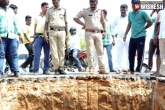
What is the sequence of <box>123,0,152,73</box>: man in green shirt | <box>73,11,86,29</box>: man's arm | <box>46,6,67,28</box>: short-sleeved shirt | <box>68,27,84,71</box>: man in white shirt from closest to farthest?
<box>46,6,67,28</box>: short-sleeved shirt → <box>73,11,86,29</box>: man's arm → <box>123,0,152,73</box>: man in green shirt → <box>68,27,84,71</box>: man in white shirt

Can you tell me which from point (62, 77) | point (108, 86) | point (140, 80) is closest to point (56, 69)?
point (62, 77)

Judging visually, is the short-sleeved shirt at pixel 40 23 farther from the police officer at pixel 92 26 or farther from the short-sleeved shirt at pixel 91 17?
the short-sleeved shirt at pixel 91 17

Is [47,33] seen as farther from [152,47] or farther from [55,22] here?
[152,47]

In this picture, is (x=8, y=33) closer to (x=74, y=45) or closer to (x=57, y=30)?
(x=57, y=30)

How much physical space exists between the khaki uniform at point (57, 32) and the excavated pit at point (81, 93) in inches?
27.5

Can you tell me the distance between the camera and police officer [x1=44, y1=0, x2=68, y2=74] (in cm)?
772

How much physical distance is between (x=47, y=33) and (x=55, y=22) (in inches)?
16.9

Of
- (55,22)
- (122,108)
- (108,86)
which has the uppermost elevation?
(55,22)

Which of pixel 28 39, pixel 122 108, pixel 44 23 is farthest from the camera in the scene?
pixel 28 39

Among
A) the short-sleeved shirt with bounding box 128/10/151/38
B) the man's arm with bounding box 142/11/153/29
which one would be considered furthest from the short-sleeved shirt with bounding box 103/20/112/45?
the man's arm with bounding box 142/11/153/29

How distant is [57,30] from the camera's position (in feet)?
25.5

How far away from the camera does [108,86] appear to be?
7504 millimetres

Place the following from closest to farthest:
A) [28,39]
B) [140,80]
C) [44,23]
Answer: [140,80], [44,23], [28,39]

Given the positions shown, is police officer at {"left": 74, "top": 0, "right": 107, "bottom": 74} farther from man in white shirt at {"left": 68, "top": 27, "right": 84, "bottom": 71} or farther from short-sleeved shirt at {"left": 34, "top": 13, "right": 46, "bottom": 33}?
man in white shirt at {"left": 68, "top": 27, "right": 84, "bottom": 71}
